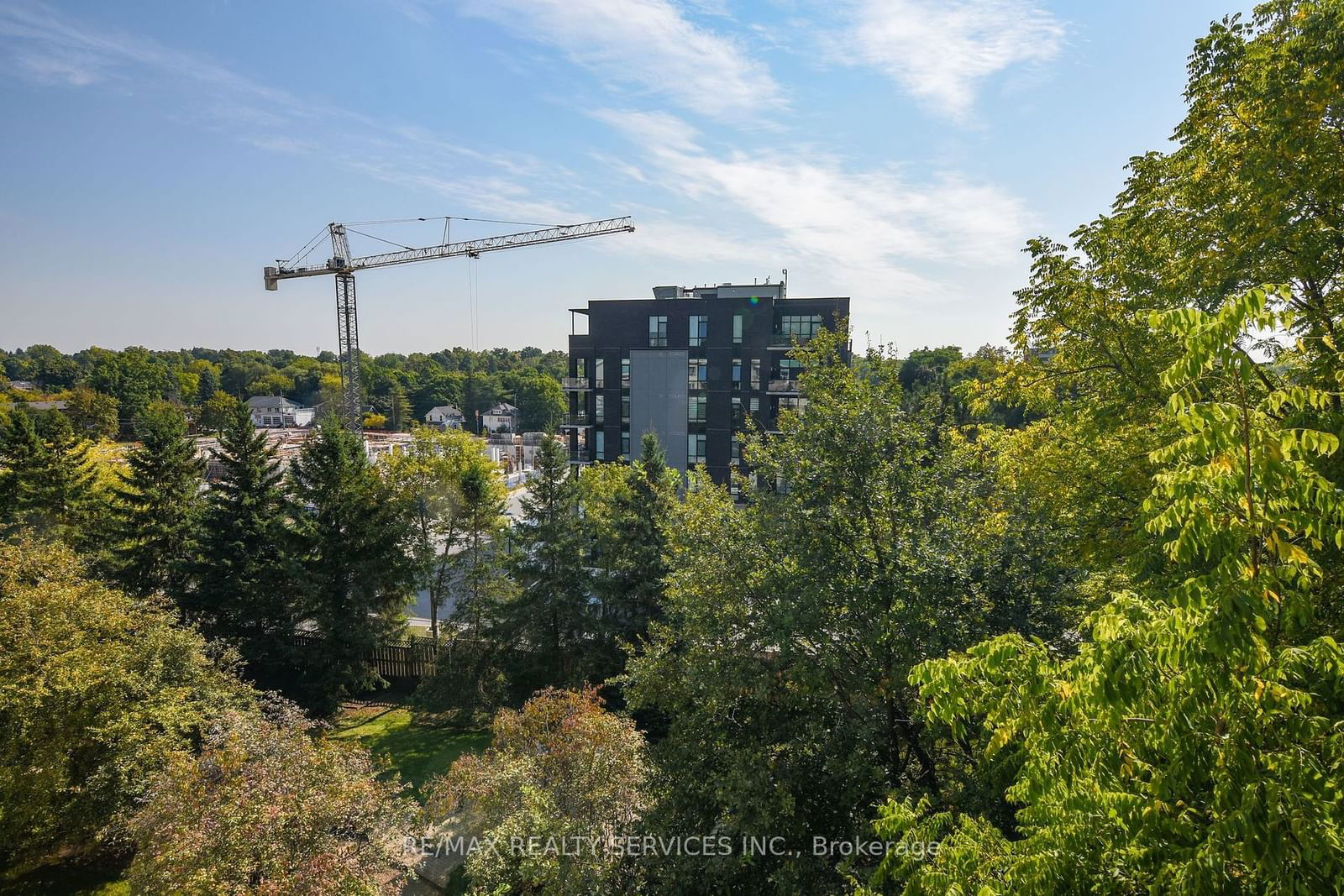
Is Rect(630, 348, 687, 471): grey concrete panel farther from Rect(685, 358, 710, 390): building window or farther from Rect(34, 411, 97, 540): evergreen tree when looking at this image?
Rect(34, 411, 97, 540): evergreen tree

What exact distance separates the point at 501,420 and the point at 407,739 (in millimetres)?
102151

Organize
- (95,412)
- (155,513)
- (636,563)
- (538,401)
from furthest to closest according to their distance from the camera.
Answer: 1. (538,401)
2. (95,412)
3. (155,513)
4. (636,563)

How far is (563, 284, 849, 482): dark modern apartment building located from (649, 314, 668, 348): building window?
51mm

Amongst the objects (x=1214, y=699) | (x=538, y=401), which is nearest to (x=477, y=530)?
(x=1214, y=699)

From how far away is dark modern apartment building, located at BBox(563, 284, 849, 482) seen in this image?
128 ft

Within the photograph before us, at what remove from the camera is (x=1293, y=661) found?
9.71ft

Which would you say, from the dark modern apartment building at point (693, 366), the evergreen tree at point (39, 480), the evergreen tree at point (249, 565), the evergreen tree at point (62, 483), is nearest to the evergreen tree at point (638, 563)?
the evergreen tree at point (249, 565)

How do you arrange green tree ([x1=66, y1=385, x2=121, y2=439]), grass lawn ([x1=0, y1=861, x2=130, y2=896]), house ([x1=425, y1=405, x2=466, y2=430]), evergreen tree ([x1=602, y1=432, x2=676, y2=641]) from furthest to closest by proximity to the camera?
house ([x1=425, y1=405, x2=466, y2=430]), green tree ([x1=66, y1=385, x2=121, y2=439]), evergreen tree ([x1=602, y1=432, x2=676, y2=641]), grass lawn ([x1=0, y1=861, x2=130, y2=896])

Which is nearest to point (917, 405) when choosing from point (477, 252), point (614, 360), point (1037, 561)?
point (1037, 561)

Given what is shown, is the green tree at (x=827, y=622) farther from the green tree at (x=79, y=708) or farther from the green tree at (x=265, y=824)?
the green tree at (x=79, y=708)

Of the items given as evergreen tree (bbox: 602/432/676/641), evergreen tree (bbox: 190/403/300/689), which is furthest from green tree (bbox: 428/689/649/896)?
evergreen tree (bbox: 190/403/300/689)

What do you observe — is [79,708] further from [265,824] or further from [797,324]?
[797,324]

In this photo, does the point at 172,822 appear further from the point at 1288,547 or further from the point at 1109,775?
the point at 1288,547

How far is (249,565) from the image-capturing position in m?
21.0
